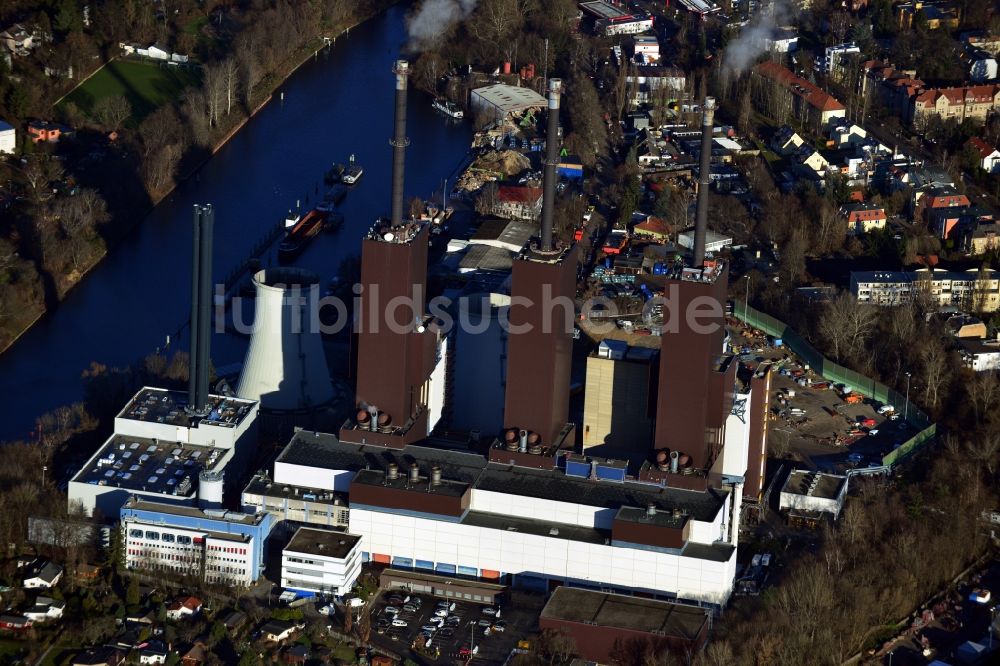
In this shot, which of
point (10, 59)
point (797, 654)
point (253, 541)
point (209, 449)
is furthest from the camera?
point (10, 59)

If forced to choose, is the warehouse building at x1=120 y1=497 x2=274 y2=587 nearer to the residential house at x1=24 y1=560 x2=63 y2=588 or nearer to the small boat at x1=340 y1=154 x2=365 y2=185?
the residential house at x1=24 y1=560 x2=63 y2=588

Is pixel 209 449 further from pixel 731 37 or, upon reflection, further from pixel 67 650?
pixel 731 37

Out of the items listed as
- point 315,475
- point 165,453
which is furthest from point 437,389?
point 165,453

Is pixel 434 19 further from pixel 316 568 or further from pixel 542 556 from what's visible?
pixel 316 568

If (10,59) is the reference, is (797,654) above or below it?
below

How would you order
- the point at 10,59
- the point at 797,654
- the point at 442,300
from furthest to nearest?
the point at 10,59, the point at 442,300, the point at 797,654

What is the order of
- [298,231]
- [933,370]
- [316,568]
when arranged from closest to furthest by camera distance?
[316,568], [933,370], [298,231]

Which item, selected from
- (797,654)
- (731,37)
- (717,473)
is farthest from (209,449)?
(731,37)

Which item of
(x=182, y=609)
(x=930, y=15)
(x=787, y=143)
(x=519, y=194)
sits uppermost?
(x=930, y=15)
